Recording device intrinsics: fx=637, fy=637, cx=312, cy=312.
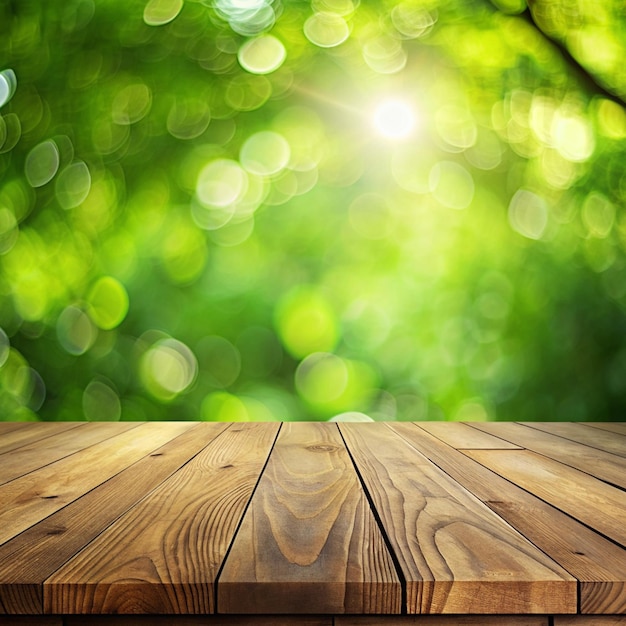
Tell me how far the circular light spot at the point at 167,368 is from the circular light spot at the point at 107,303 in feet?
0.46

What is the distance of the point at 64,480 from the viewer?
99 cm

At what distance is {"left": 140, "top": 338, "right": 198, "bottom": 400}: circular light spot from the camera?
185 cm

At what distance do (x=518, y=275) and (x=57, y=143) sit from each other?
4.69 ft

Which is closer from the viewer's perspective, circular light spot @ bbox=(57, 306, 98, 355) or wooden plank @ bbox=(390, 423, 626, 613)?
wooden plank @ bbox=(390, 423, 626, 613)

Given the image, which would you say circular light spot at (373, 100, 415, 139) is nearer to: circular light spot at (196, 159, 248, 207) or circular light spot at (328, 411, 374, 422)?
circular light spot at (196, 159, 248, 207)

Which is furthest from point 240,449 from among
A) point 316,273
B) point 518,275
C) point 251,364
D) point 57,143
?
point 57,143

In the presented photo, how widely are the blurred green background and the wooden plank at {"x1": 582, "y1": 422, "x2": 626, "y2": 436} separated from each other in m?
0.07

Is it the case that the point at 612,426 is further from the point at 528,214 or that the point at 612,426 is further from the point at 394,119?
the point at 394,119

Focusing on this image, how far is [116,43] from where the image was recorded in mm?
1902

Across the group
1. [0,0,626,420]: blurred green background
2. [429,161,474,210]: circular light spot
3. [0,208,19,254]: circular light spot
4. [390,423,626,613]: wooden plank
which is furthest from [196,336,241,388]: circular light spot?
[390,423,626,613]: wooden plank

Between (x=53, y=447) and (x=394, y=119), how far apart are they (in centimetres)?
129

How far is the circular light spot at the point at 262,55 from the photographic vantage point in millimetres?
1886

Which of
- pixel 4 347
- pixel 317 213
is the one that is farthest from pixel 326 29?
pixel 4 347

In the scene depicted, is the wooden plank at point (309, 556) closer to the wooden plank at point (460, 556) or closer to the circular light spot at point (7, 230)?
the wooden plank at point (460, 556)
